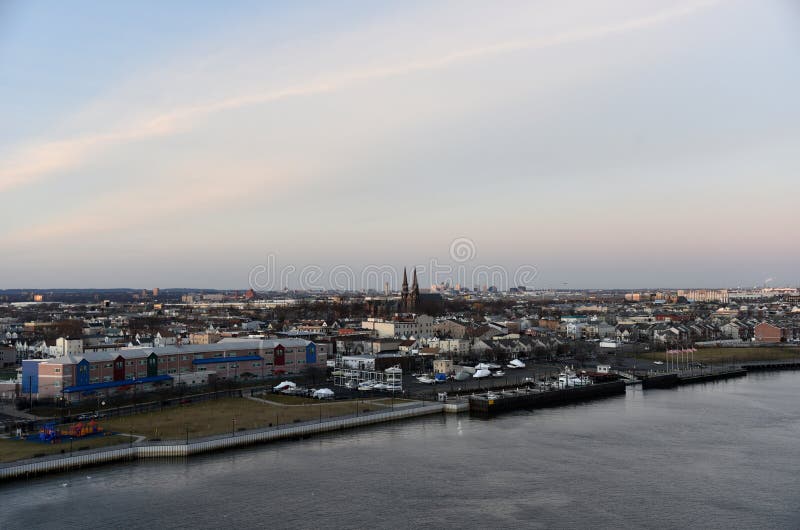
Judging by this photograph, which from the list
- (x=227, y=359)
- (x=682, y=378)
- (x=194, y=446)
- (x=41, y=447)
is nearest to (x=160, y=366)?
(x=227, y=359)

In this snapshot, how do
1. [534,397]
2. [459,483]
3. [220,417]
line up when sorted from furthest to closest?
[534,397] → [220,417] → [459,483]

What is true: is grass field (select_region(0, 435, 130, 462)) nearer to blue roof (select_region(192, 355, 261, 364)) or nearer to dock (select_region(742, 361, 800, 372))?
blue roof (select_region(192, 355, 261, 364))

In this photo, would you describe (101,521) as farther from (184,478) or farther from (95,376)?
(95,376)

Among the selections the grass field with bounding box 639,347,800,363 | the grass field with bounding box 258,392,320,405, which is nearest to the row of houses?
the grass field with bounding box 258,392,320,405

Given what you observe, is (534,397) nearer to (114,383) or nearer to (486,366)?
(486,366)

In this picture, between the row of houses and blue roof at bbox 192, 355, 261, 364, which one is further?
blue roof at bbox 192, 355, 261, 364

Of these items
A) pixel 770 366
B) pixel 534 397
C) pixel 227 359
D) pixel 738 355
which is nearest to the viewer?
pixel 534 397
